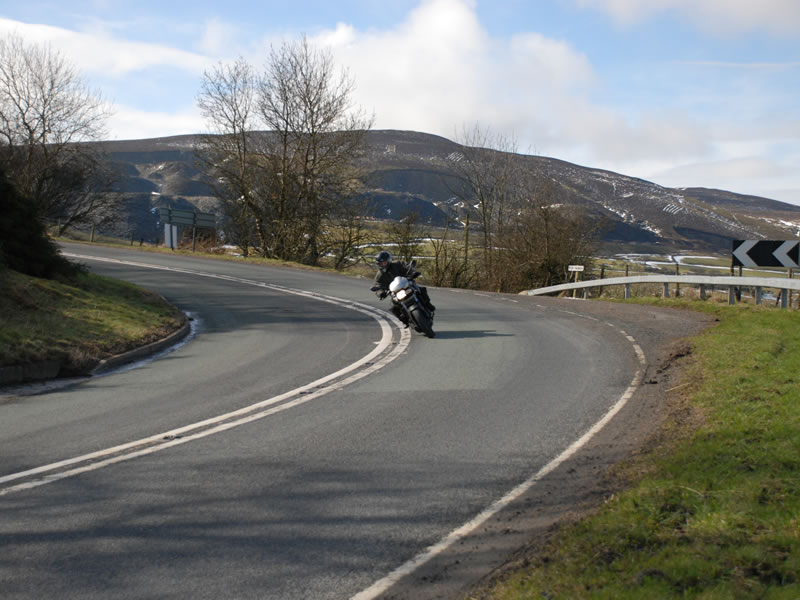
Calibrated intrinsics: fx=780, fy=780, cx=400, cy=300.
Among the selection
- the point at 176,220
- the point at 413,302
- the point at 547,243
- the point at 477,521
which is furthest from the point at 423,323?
the point at 176,220

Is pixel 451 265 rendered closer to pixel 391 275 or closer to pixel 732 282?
pixel 732 282

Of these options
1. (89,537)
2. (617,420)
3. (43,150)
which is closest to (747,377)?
(617,420)

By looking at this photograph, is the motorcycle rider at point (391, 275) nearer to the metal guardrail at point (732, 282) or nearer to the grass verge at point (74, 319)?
the grass verge at point (74, 319)

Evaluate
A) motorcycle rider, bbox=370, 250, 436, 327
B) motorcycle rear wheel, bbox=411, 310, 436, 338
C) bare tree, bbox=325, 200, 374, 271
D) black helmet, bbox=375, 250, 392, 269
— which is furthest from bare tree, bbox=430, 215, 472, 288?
motorcycle rear wheel, bbox=411, 310, 436, 338

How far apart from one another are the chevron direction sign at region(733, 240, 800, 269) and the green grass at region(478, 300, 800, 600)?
35.1ft

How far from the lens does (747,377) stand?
30.9 feet

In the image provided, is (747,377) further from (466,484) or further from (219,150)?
(219,150)

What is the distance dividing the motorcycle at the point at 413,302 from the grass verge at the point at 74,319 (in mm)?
4447

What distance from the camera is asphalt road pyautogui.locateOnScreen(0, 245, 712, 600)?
4367 mm

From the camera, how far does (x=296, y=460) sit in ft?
21.3

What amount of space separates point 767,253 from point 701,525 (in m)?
15.1

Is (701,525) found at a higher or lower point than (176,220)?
lower

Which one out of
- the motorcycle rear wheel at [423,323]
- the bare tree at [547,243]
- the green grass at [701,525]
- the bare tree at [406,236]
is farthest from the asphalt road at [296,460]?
the bare tree at [406,236]

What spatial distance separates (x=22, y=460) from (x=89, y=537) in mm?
2122
